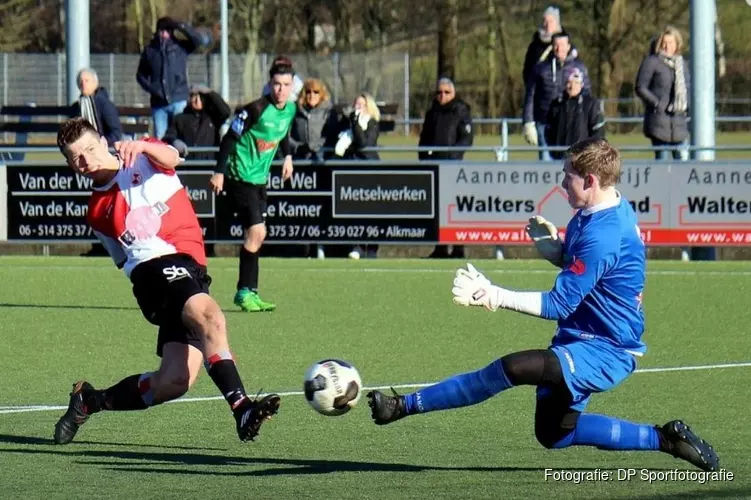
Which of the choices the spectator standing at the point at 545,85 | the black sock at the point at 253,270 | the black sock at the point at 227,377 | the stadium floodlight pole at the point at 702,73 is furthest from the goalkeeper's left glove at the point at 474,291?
the stadium floodlight pole at the point at 702,73

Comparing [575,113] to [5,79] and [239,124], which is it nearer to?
[239,124]

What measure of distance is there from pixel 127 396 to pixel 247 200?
5761mm

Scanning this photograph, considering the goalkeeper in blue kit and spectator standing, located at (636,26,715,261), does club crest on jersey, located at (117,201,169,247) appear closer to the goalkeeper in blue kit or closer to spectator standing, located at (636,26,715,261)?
the goalkeeper in blue kit

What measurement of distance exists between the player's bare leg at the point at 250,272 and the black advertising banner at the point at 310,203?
15.1ft

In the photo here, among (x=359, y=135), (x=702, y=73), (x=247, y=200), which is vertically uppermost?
(x=702, y=73)

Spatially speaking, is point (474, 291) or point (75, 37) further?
point (75, 37)

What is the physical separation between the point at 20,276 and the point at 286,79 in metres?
5.06

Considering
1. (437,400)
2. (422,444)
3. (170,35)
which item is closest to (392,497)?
(437,400)

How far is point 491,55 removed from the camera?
160 ft

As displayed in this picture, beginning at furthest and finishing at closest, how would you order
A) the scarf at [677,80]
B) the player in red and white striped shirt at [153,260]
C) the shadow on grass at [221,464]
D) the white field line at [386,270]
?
the scarf at [677,80]
the white field line at [386,270]
the player in red and white striped shirt at [153,260]
the shadow on grass at [221,464]

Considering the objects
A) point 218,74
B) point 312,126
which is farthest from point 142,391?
point 218,74

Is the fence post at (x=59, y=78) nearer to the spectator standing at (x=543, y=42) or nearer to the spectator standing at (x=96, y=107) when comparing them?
the spectator standing at (x=96, y=107)

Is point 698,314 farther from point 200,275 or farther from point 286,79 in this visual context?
point 200,275

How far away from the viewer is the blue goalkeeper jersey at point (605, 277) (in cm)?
651
